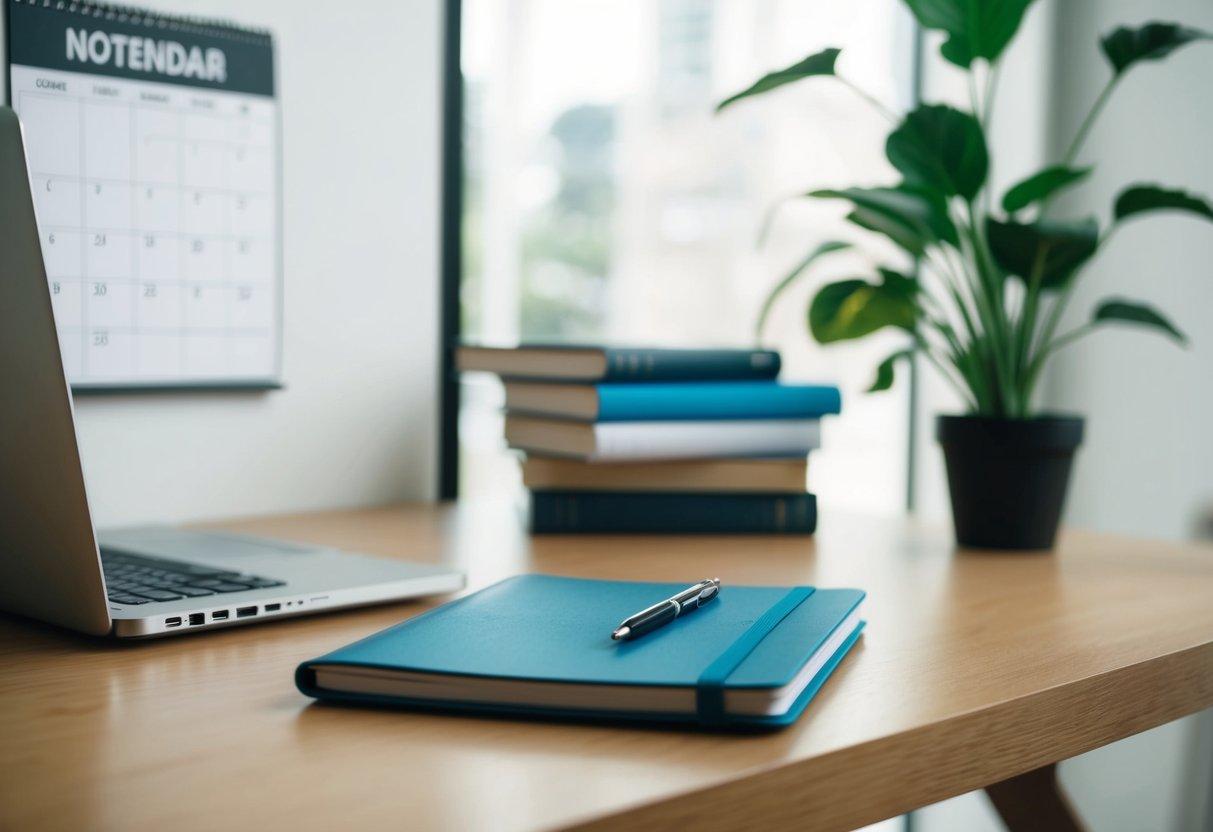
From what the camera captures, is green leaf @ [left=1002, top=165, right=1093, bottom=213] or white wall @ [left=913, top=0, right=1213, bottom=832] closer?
green leaf @ [left=1002, top=165, right=1093, bottom=213]

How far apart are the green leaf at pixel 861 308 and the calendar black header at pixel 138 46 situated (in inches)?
22.7

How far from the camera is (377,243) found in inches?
45.9

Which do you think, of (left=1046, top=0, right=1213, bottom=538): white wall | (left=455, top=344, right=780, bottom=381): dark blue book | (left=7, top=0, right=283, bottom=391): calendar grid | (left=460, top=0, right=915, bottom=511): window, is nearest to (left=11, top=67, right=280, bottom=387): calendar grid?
(left=7, top=0, right=283, bottom=391): calendar grid

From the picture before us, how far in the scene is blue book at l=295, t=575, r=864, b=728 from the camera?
18.9 inches

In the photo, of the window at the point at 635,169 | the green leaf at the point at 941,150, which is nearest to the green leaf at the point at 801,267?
the green leaf at the point at 941,150

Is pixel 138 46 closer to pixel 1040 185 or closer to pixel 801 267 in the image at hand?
pixel 801 267

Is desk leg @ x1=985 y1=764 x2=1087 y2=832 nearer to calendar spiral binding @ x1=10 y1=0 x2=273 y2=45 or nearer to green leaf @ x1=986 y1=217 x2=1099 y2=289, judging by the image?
green leaf @ x1=986 y1=217 x2=1099 y2=289

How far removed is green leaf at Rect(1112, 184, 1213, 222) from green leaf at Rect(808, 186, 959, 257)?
15 centimetres

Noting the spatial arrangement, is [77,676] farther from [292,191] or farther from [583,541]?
[292,191]

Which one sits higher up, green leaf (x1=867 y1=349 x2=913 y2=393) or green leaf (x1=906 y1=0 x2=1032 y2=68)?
green leaf (x1=906 y1=0 x2=1032 y2=68)

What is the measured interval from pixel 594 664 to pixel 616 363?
513mm

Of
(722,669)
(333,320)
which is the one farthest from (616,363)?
(722,669)

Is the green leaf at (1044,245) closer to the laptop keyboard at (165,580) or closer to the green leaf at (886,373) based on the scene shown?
the green leaf at (886,373)

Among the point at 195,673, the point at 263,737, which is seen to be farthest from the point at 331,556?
the point at 263,737
